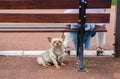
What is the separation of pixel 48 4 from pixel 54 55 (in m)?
0.99

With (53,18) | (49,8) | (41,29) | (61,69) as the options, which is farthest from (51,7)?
(61,69)

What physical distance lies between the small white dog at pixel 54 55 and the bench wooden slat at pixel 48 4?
0.68m

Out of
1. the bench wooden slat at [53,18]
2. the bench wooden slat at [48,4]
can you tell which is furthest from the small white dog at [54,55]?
the bench wooden slat at [48,4]

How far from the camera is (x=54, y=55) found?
8.47 meters

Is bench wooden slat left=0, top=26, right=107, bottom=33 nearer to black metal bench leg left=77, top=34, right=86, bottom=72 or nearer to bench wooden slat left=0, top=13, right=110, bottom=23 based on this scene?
bench wooden slat left=0, top=13, right=110, bottom=23

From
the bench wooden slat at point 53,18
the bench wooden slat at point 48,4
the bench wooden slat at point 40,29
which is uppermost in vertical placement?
the bench wooden slat at point 48,4

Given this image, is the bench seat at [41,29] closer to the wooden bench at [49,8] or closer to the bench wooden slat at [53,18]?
the wooden bench at [49,8]

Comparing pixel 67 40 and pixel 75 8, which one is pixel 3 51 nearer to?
pixel 67 40

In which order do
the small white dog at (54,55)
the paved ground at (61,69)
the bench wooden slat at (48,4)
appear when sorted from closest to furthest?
the paved ground at (61,69)
the bench wooden slat at (48,4)
the small white dog at (54,55)

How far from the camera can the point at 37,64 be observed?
8.60 metres

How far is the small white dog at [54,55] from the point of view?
8430 mm

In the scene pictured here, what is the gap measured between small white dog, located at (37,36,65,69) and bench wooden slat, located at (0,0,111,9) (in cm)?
68

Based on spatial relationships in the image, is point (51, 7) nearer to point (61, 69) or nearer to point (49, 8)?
point (49, 8)

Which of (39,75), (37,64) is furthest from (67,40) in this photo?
(39,75)
